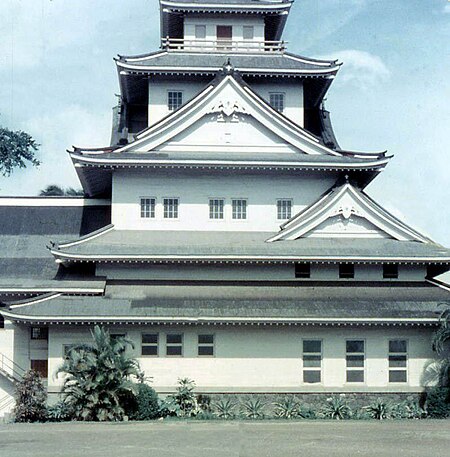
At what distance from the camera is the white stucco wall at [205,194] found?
3459cm

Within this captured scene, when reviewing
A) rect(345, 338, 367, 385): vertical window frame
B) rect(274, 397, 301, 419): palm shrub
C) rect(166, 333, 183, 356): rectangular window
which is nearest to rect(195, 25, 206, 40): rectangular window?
rect(166, 333, 183, 356): rectangular window

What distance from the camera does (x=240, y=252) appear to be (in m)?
31.7

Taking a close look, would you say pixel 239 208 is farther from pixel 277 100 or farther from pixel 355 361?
pixel 355 361

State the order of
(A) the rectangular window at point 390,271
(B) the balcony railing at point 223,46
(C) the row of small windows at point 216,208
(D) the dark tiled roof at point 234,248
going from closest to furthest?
(D) the dark tiled roof at point 234,248 < (A) the rectangular window at point 390,271 < (C) the row of small windows at point 216,208 < (B) the balcony railing at point 223,46

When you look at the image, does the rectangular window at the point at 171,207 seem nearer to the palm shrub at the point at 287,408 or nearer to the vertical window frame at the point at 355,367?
the vertical window frame at the point at 355,367

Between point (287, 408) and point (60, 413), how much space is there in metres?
8.38

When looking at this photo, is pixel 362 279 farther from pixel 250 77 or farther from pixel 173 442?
pixel 173 442

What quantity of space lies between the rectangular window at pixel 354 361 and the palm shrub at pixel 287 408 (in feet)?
8.43

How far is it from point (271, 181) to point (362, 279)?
6072 mm

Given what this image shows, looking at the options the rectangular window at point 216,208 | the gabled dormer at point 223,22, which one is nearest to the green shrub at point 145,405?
the rectangular window at point 216,208

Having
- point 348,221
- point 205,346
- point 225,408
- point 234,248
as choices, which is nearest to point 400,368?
point 348,221

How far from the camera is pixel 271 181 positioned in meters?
35.2

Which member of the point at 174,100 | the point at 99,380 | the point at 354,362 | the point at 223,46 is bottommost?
the point at 99,380

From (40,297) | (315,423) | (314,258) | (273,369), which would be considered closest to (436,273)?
(314,258)
